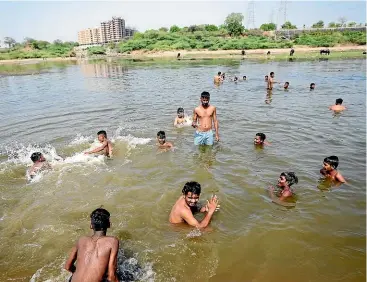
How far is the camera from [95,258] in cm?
365

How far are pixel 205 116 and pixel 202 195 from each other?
9.07 ft

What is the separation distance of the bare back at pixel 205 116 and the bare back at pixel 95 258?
18.4 ft

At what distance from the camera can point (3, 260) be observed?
4.93m

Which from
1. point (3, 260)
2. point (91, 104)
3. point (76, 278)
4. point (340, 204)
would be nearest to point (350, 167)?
point (340, 204)

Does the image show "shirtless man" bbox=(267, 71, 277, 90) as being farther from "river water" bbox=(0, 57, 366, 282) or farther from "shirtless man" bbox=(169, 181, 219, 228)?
"shirtless man" bbox=(169, 181, 219, 228)

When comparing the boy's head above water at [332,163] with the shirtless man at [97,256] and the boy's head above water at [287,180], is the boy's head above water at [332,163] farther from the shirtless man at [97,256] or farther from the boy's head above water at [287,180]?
the shirtless man at [97,256]

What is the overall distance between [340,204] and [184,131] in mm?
6348

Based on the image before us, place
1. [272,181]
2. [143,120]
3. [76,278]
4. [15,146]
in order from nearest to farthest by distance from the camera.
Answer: [76,278] < [272,181] < [15,146] < [143,120]

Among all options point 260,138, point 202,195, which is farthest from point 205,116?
point 202,195

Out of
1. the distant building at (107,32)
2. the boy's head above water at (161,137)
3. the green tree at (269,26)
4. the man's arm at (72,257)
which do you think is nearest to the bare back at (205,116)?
the boy's head above water at (161,137)

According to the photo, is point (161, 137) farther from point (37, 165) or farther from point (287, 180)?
point (287, 180)

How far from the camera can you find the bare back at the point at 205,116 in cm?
879

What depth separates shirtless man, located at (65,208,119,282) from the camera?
3.62 m

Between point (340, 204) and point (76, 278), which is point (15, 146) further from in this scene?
point (340, 204)
